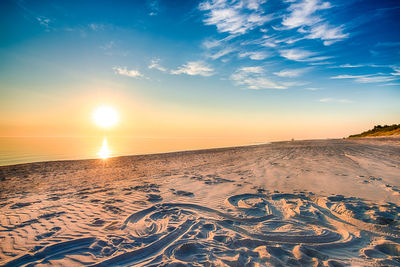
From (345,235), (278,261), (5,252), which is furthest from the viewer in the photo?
(345,235)

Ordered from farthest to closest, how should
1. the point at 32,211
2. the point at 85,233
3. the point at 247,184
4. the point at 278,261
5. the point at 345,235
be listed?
1. the point at 247,184
2. the point at 32,211
3. the point at 85,233
4. the point at 345,235
5. the point at 278,261

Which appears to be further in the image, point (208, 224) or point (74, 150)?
point (74, 150)

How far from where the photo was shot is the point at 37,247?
3.21m

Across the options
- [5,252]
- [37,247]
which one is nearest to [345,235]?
[37,247]

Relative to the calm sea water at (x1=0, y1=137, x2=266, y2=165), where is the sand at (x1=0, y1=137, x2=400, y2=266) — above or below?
below

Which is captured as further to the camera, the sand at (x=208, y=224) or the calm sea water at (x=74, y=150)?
the calm sea water at (x=74, y=150)

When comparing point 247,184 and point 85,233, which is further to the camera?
point 247,184

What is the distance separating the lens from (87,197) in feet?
19.3

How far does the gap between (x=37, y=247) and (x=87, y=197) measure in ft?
9.12

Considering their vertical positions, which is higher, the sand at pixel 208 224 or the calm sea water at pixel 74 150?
the calm sea water at pixel 74 150

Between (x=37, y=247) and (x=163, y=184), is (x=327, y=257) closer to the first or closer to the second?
(x=37, y=247)

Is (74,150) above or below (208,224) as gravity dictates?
above

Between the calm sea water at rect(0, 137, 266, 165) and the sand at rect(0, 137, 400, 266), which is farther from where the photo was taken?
the calm sea water at rect(0, 137, 266, 165)

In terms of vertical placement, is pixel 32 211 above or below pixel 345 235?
above
